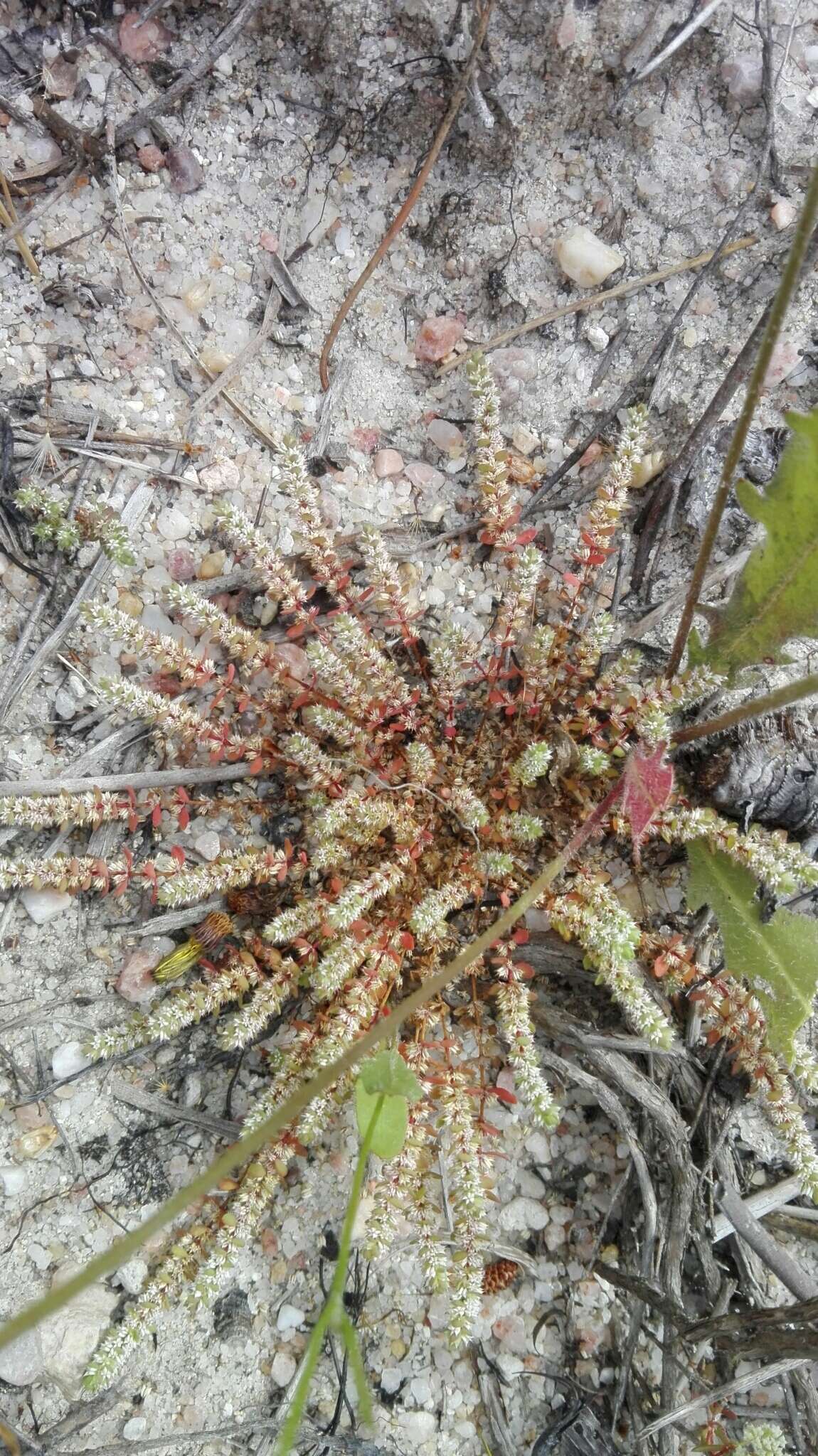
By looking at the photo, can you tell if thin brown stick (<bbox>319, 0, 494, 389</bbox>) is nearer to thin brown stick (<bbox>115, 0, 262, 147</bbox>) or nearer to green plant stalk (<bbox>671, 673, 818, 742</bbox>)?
thin brown stick (<bbox>115, 0, 262, 147</bbox>)

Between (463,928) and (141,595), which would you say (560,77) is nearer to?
(141,595)

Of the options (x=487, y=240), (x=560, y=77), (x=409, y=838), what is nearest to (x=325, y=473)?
(x=487, y=240)

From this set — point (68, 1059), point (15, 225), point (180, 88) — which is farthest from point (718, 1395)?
point (180, 88)

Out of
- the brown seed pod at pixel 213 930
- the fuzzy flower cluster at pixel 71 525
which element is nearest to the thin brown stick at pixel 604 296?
the fuzzy flower cluster at pixel 71 525

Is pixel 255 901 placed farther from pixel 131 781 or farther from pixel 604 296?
pixel 604 296

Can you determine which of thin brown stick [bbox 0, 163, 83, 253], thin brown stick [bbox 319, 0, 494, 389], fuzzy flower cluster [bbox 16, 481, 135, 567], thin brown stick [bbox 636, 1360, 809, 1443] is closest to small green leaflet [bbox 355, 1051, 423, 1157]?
thin brown stick [bbox 636, 1360, 809, 1443]

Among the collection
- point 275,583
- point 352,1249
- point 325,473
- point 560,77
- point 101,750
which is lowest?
point 352,1249
